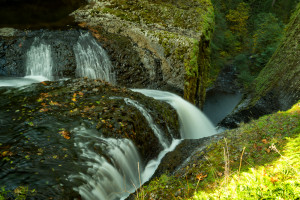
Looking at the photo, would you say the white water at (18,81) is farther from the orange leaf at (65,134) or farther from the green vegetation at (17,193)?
the green vegetation at (17,193)

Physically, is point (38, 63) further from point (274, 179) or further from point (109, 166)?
point (274, 179)

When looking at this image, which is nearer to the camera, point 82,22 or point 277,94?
point 277,94

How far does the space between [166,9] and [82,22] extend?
5031 millimetres

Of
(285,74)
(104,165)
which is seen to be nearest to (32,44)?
(104,165)

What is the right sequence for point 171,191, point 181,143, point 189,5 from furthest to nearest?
point 189,5 < point 181,143 < point 171,191

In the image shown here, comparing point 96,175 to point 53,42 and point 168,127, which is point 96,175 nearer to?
point 168,127

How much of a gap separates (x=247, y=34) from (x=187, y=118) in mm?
29800

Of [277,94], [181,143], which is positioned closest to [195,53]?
[277,94]

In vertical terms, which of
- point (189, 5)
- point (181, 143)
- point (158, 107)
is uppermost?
point (189, 5)

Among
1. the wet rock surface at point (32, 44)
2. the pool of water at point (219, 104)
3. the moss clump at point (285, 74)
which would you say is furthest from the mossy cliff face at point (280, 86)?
the wet rock surface at point (32, 44)

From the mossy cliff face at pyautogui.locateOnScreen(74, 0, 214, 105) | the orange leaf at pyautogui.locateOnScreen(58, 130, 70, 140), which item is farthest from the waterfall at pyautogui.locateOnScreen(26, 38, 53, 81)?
the orange leaf at pyautogui.locateOnScreen(58, 130, 70, 140)

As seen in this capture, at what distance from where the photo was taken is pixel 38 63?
873 centimetres

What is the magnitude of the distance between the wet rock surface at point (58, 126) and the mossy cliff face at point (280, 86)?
19.1 ft

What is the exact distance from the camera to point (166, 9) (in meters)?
11.9
